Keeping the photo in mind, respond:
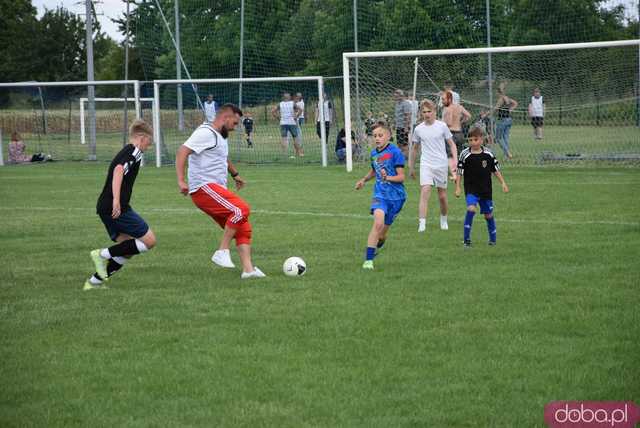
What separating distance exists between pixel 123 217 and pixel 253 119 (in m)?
19.9

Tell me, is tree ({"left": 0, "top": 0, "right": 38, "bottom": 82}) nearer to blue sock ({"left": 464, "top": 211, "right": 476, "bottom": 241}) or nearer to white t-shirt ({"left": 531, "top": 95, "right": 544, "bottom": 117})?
white t-shirt ({"left": 531, "top": 95, "right": 544, "bottom": 117})

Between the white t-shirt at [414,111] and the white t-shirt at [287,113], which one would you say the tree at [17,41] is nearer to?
the white t-shirt at [287,113]

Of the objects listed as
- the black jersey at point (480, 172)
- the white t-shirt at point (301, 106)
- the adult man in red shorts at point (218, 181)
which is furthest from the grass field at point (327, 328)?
the white t-shirt at point (301, 106)

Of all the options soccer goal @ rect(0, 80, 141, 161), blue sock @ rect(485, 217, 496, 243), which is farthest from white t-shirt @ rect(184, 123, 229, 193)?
soccer goal @ rect(0, 80, 141, 161)

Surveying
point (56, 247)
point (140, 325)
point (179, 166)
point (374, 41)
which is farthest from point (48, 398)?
point (374, 41)

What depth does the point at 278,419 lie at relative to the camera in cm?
501

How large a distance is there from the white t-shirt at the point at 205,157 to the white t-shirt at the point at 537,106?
629 inches

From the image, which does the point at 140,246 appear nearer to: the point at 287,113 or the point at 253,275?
the point at 253,275

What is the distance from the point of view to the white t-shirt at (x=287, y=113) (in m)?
27.5

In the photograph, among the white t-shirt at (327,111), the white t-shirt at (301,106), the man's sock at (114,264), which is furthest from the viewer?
the white t-shirt at (301,106)

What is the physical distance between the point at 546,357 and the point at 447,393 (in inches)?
40.8

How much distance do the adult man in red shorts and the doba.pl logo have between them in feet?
15.9

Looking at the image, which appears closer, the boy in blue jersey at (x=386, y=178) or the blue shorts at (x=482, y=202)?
the boy in blue jersey at (x=386, y=178)

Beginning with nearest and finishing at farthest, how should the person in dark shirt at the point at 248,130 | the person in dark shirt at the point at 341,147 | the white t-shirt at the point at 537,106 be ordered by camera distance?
the white t-shirt at the point at 537,106 → the person in dark shirt at the point at 341,147 → the person in dark shirt at the point at 248,130
